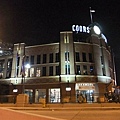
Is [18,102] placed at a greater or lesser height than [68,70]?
lesser

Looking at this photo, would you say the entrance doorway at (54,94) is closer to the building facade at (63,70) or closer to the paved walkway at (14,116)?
the building facade at (63,70)

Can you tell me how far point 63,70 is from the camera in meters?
35.6

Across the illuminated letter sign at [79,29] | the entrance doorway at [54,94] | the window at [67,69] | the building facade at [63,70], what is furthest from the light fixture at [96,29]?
the entrance doorway at [54,94]

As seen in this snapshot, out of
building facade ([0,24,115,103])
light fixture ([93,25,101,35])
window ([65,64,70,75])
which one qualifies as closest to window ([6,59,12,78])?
building facade ([0,24,115,103])

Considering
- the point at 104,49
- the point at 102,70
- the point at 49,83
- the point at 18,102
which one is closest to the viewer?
the point at 18,102

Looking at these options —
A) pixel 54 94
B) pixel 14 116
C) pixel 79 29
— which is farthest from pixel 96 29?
pixel 14 116

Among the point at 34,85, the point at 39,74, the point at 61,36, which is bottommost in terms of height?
the point at 34,85

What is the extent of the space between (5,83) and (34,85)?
782cm

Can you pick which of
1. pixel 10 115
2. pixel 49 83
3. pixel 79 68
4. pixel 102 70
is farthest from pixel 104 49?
pixel 10 115

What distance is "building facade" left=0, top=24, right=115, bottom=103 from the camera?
3512 centimetres

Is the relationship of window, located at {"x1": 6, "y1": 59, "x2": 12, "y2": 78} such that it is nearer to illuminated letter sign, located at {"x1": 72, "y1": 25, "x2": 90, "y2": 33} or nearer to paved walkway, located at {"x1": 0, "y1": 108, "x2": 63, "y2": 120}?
illuminated letter sign, located at {"x1": 72, "y1": 25, "x2": 90, "y2": 33}

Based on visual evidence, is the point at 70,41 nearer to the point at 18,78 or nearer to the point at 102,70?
the point at 102,70

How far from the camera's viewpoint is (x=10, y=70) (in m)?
40.6

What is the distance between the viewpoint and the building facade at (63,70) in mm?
35125
